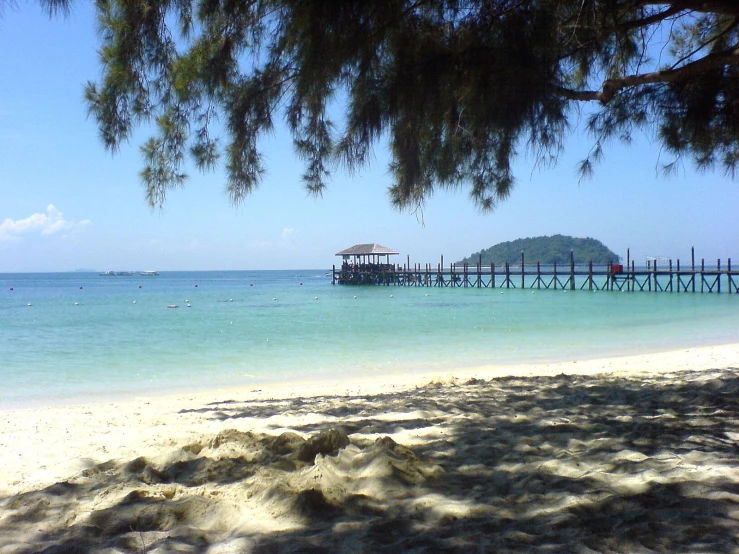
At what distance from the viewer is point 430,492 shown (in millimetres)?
2566

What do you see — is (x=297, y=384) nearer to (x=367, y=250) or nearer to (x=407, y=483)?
(x=407, y=483)

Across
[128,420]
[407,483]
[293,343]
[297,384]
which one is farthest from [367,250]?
[407,483]

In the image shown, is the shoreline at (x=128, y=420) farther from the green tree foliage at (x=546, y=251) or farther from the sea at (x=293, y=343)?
the green tree foliage at (x=546, y=251)

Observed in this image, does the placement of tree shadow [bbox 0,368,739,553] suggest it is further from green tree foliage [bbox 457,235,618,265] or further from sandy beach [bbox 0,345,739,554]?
green tree foliage [bbox 457,235,618,265]

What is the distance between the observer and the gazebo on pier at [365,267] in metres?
48.5

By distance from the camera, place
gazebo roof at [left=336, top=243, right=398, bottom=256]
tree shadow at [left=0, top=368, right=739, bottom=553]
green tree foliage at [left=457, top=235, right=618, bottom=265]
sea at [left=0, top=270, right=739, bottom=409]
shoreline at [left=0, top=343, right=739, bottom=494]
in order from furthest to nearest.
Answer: green tree foliage at [left=457, top=235, right=618, bottom=265] → gazebo roof at [left=336, top=243, right=398, bottom=256] → sea at [left=0, top=270, right=739, bottom=409] → shoreline at [left=0, top=343, right=739, bottom=494] → tree shadow at [left=0, top=368, right=739, bottom=553]

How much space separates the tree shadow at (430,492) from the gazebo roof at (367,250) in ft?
145

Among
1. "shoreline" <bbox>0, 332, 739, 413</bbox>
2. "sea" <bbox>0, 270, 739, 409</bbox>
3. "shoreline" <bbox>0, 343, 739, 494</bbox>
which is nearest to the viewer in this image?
"shoreline" <bbox>0, 343, 739, 494</bbox>

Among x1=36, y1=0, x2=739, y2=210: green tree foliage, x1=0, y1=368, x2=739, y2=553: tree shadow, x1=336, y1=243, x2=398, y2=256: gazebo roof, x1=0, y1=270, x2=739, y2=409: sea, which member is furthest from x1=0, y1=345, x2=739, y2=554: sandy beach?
x1=336, y1=243, x2=398, y2=256: gazebo roof

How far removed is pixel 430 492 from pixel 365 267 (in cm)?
4653

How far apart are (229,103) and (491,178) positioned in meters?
2.13

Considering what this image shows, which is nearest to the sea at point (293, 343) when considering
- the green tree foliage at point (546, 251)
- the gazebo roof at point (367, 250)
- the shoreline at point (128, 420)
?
the shoreline at point (128, 420)

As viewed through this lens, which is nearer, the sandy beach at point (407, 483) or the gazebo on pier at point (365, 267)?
the sandy beach at point (407, 483)

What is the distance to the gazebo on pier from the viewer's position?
48.5 metres
